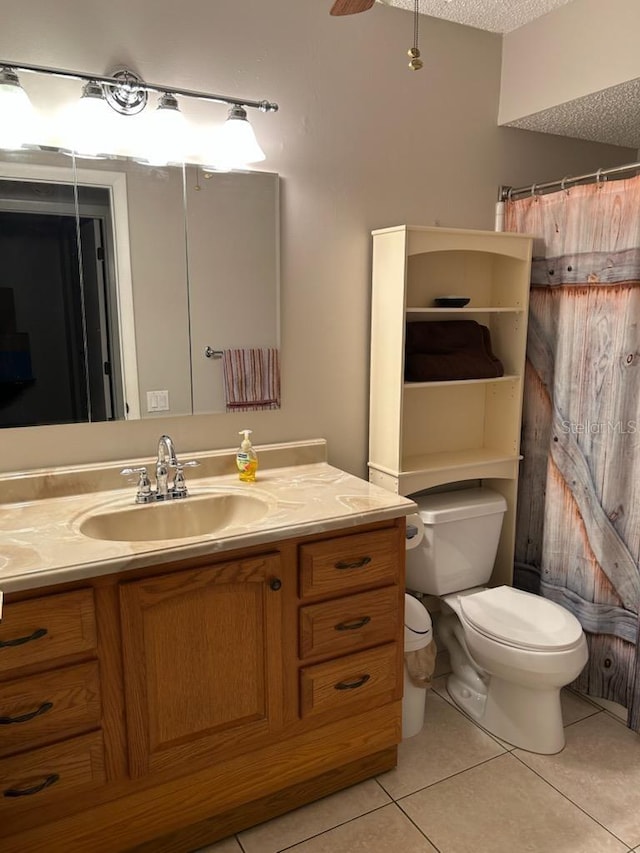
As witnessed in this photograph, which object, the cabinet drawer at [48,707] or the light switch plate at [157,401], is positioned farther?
the light switch plate at [157,401]

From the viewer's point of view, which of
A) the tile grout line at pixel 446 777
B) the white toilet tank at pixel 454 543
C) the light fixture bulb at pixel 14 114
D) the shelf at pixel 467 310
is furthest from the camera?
the white toilet tank at pixel 454 543

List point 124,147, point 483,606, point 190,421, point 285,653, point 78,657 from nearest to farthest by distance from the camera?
1. point 78,657
2. point 285,653
3. point 124,147
4. point 190,421
5. point 483,606

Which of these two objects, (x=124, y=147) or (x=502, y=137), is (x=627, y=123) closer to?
(x=502, y=137)

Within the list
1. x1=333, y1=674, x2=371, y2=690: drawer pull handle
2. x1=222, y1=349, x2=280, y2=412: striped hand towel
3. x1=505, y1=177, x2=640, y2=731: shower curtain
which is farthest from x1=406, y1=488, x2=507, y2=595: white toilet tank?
x1=222, y1=349, x2=280, y2=412: striped hand towel

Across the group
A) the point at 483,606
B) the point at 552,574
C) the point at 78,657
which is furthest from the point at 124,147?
the point at 552,574

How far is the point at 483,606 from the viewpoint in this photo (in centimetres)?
229

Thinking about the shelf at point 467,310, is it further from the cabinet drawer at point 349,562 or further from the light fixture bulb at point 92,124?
the light fixture bulb at point 92,124

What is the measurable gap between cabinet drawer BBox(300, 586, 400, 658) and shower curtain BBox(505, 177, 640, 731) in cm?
89

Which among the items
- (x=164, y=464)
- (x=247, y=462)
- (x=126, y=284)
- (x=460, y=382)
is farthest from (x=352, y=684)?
(x=126, y=284)

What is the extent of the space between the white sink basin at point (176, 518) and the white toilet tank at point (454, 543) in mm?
721

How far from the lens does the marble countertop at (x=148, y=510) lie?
1470 mm

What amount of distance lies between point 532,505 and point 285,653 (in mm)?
1331

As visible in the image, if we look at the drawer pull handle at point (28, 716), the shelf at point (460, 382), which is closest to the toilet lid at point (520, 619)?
the shelf at point (460, 382)

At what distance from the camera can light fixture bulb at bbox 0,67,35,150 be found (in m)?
1.73
